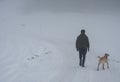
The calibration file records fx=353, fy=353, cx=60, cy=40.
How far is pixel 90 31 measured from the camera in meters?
33.2

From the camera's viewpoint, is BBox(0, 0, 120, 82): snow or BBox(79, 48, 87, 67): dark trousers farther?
BBox(79, 48, 87, 67): dark trousers

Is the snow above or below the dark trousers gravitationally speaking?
below

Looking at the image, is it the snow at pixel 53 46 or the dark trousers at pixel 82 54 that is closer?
the snow at pixel 53 46

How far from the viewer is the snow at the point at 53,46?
1447cm

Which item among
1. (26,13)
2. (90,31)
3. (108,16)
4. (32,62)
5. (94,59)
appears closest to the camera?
(32,62)

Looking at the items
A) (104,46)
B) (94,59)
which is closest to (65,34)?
(104,46)

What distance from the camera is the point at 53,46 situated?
22875 millimetres

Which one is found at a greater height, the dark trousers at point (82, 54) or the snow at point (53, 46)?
the dark trousers at point (82, 54)

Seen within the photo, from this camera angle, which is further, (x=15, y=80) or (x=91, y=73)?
(x=91, y=73)

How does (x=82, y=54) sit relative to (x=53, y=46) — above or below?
above

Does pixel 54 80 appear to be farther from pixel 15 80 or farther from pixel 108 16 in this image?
pixel 108 16

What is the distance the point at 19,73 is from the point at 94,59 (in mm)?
5032

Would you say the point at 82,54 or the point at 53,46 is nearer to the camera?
the point at 82,54

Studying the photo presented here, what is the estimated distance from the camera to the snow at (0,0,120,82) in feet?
47.5
